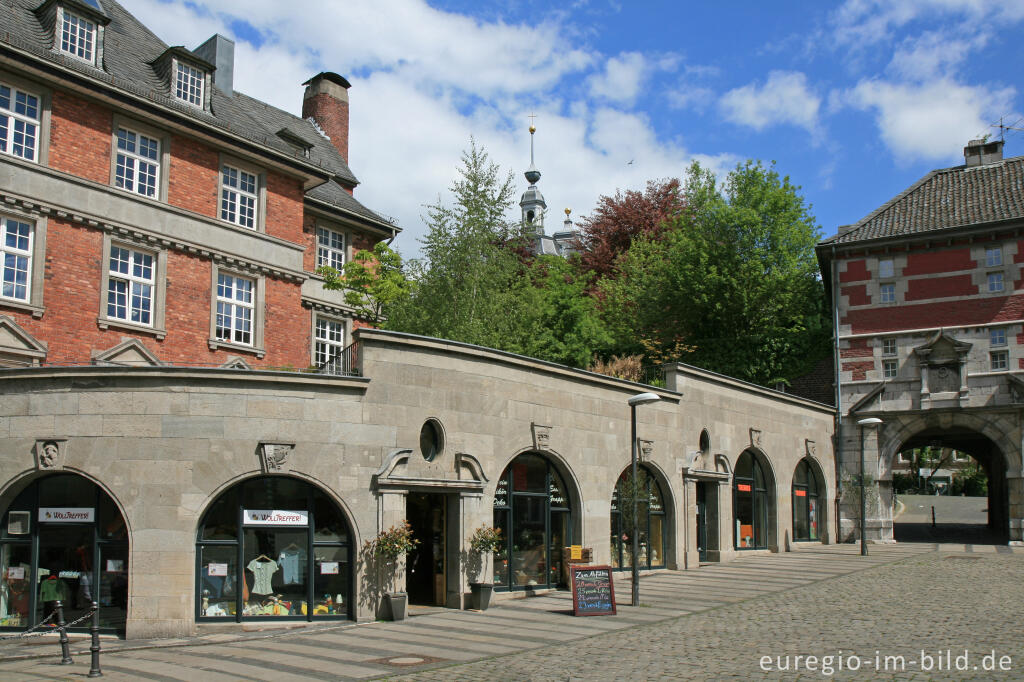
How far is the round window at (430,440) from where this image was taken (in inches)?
788

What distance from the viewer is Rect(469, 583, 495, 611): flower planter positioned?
64.5ft

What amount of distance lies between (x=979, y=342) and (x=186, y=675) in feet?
107

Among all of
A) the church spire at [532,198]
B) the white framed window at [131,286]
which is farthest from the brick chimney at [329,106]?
the church spire at [532,198]

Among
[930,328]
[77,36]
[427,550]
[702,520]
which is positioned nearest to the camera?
[427,550]

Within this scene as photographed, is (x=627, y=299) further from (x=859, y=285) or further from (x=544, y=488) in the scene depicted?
(x=544, y=488)

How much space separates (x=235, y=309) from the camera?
27.7 m

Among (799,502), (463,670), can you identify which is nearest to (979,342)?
(799,502)

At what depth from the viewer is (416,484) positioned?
19188 millimetres

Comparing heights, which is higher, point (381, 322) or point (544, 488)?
point (381, 322)

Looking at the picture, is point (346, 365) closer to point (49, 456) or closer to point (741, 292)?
point (49, 456)

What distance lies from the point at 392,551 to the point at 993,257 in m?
28.8

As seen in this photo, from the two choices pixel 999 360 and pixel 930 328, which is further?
pixel 930 328

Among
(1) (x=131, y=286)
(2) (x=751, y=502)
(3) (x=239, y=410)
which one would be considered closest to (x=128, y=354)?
(1) (x=131, y=286)

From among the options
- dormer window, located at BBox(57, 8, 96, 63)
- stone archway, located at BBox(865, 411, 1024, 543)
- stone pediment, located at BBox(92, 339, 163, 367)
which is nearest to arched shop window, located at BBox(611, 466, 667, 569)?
stone pediment, located at BBox(92, 339, 163, 367)
